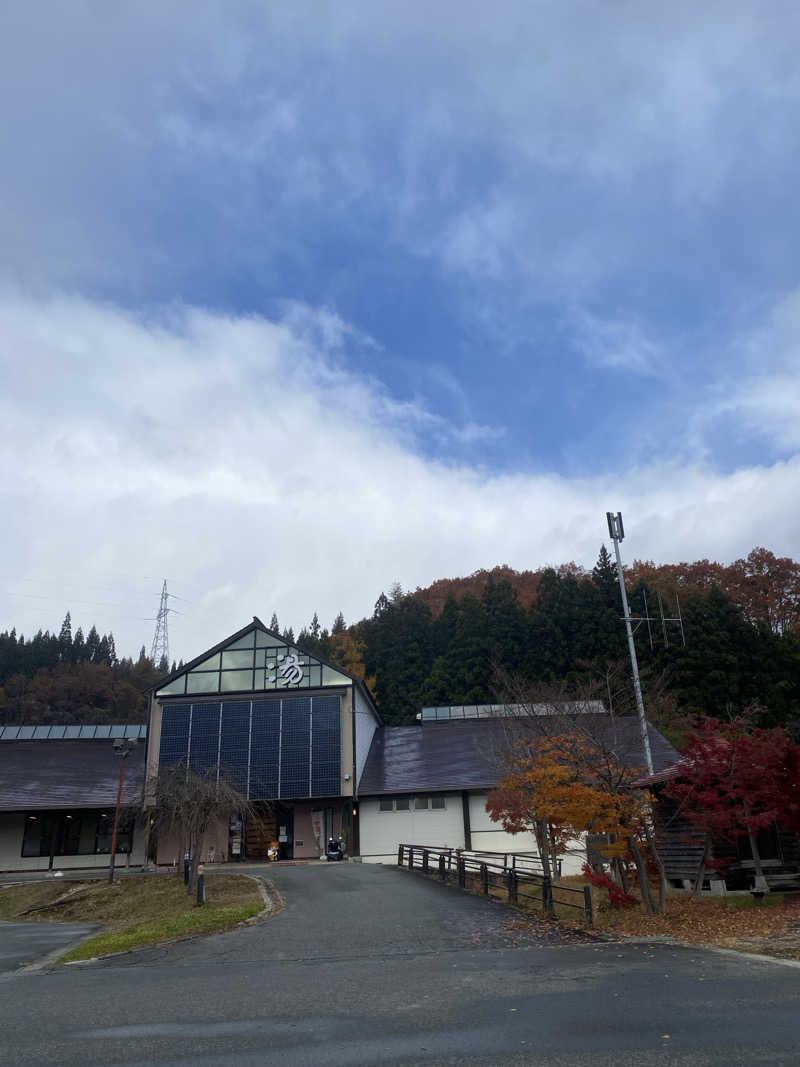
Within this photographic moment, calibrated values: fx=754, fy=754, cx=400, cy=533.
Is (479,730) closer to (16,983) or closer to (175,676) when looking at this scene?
(175,676)

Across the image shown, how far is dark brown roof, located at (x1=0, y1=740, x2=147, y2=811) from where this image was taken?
32.7m

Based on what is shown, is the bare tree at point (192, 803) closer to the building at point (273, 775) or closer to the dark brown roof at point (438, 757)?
the building at point (273, 775)

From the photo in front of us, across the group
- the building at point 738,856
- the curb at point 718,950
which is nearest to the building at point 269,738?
the building at point 738,856

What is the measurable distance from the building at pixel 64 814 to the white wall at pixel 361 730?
372 inches

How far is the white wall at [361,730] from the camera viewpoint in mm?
34312

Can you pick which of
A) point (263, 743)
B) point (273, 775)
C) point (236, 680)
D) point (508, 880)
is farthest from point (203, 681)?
point (508, 880)

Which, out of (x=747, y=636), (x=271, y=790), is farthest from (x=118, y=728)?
(x=747, y=636)

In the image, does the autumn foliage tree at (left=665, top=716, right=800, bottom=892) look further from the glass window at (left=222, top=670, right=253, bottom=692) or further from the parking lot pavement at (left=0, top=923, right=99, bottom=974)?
the glass window at (left=222, top=670, right=253, bottom=692)

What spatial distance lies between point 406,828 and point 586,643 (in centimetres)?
2489

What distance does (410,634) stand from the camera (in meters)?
60.7

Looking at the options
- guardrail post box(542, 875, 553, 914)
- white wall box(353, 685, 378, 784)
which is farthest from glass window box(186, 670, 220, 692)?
guardrail post box(542, 875, 553, 914)

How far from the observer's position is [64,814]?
3444 centimetres

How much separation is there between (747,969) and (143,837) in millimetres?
31101

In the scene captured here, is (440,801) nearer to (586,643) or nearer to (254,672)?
(254,672)
